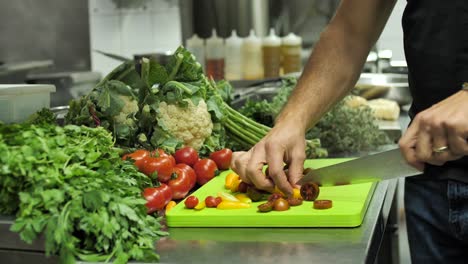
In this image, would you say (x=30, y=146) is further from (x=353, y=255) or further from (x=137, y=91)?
(x=137, y=91)

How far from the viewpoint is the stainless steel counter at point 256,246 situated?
1215 millimetres

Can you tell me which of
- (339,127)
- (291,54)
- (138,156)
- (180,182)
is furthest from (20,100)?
(291,54)

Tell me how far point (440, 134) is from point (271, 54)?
3113 mm

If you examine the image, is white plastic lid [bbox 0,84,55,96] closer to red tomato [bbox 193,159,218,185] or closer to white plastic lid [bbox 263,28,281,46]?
red tomato [bbox 193,159,218,185]

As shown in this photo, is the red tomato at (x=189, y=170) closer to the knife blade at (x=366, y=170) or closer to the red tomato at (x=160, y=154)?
the red tomato at (x=160, y=154)

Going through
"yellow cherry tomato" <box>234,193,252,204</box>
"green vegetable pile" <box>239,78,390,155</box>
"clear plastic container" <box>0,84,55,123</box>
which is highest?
"clear plastic container" <box>0,84,55,123</box>

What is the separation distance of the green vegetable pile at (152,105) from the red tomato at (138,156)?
136 millimetres

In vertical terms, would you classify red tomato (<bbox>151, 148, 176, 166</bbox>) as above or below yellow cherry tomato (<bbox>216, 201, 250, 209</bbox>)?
above

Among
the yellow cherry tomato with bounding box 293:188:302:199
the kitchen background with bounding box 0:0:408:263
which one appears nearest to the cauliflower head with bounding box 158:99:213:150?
the yellow cherry tomato with bounding box 293:188:302:199

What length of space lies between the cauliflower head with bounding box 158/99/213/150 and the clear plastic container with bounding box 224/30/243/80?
222 cm

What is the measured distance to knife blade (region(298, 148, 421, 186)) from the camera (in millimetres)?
1362

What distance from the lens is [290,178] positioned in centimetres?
154

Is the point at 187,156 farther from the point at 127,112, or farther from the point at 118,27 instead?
the point at 118,27

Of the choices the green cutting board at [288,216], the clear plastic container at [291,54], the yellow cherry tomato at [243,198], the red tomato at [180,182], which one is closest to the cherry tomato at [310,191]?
the green cutting board at [288,216]
